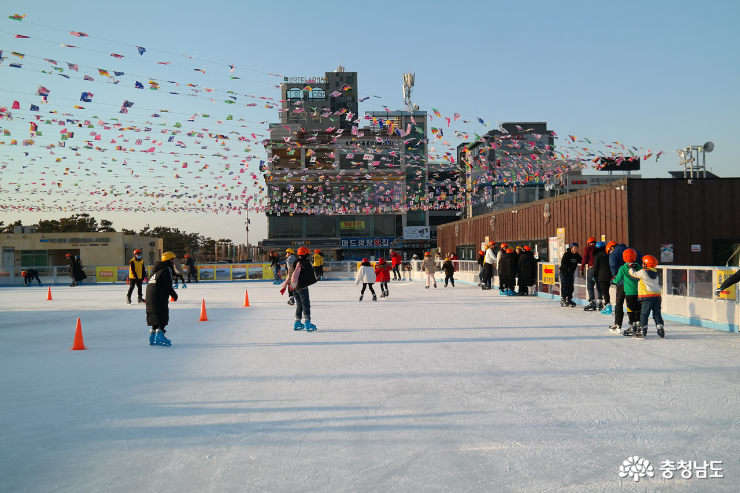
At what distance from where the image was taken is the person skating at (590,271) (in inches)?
492

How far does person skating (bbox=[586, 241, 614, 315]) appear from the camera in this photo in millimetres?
12289

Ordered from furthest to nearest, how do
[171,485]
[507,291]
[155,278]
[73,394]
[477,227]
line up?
[477,227], [507,291], [155,278], [73,394], [171,485]

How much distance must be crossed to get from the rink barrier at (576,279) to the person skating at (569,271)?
0.77 meters

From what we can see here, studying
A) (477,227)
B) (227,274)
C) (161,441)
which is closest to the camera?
(161,441)

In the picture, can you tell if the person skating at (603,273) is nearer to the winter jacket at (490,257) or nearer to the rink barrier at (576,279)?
the rink barrier at (576,279)

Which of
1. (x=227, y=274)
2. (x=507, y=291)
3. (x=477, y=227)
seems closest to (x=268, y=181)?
(x=227, y=274)

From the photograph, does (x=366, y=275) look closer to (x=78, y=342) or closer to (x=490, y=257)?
(x=490, y=257)

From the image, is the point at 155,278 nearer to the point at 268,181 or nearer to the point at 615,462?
the point at 615,462

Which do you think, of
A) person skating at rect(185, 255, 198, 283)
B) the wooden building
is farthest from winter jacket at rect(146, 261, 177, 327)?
person skating at rect(185, 255, 198, 283)

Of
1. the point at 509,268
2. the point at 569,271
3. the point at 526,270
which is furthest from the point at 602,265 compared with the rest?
the point at 509,268

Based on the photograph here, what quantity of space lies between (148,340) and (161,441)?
6078mm

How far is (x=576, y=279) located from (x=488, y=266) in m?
6.54

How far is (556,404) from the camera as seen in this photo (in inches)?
202

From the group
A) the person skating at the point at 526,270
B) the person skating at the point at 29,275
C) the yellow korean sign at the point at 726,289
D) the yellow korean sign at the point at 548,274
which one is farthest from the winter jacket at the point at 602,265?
the person skating at the point at 29,275
